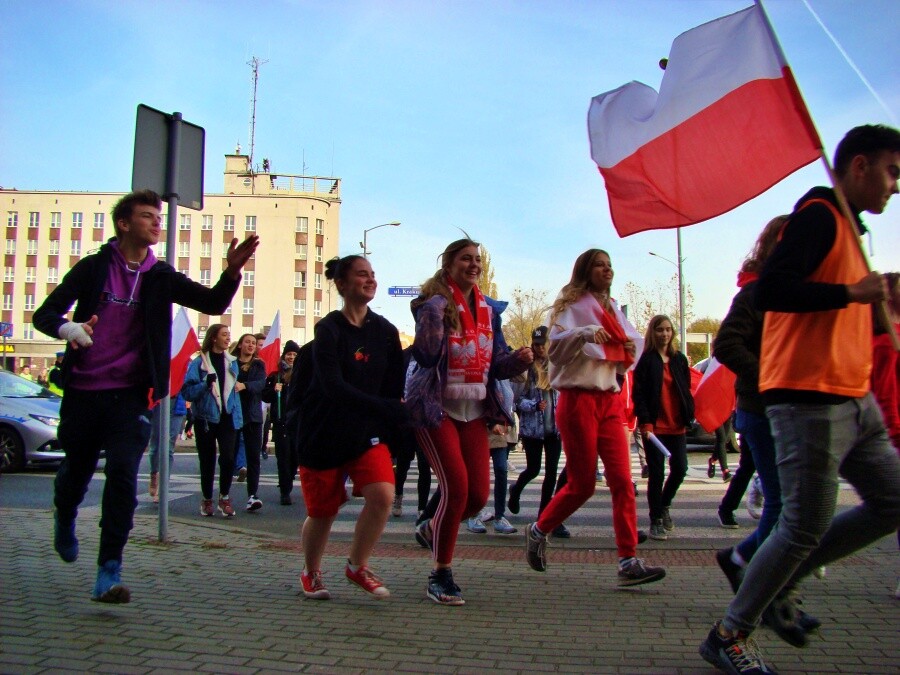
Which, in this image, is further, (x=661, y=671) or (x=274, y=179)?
(x=274, y=179)

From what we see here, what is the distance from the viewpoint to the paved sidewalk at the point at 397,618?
3568mm

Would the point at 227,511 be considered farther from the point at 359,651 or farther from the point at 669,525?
the point at 359,651

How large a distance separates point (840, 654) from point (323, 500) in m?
2.71

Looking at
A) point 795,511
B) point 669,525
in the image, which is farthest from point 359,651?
point 669,525

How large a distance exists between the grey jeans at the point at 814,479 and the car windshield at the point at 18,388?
12.8 meters

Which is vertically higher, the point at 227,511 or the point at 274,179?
the point at 274,179

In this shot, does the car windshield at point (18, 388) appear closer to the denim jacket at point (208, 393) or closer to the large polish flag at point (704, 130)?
the denim jacket at point (208, 393)

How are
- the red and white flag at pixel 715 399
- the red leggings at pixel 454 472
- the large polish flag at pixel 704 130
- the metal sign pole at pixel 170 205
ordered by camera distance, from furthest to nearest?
1. the red and white flag at pixel 715 399
2. the metal sign pole at pixel 170 205
3. the red leggings at pixel 454 472
4. the large polish flag at pixel 704 130

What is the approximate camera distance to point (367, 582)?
15.7 feet

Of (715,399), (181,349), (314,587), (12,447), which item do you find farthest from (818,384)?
(12,447)

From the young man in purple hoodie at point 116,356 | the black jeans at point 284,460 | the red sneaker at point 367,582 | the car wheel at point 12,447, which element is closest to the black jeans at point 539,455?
the black jeans at point 284,460

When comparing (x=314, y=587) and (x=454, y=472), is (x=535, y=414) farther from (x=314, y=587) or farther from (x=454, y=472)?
(x=314, y=587)

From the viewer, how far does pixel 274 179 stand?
7862cm

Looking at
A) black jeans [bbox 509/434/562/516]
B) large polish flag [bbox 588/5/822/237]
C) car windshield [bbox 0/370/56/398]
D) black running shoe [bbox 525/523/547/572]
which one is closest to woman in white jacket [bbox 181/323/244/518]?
black jeans [bbox 509/434/562/516]
